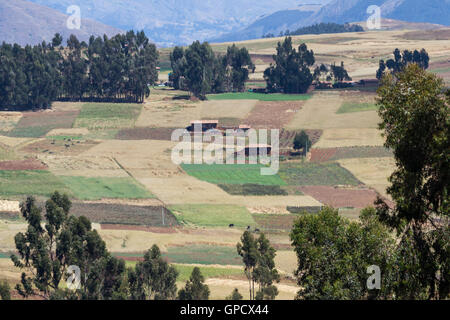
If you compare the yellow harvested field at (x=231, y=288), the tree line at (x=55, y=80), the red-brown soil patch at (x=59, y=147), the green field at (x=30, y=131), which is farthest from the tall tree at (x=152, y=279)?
the tree line at (x=55, y=80)

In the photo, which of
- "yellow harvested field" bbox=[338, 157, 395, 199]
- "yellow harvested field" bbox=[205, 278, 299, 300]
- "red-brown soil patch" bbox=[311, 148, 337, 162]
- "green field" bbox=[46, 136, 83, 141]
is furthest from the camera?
"green field" bbox=[46, 136, 83, 141]

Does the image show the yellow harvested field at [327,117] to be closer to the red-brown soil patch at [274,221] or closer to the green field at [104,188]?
the green field at [104,188]

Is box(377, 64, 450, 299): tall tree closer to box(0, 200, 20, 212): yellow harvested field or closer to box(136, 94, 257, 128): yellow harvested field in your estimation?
box(0, 200, 20, 212): yellow harvested field

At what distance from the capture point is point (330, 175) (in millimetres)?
121375

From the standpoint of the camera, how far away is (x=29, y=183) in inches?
4547

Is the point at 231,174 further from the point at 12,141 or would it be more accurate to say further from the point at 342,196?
the point at 12,141

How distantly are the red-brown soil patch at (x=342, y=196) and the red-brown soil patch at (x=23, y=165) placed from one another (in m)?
46.3

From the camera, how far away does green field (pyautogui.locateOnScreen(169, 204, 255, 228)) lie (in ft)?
314

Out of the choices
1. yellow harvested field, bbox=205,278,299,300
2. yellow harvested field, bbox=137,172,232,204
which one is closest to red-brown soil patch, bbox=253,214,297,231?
yellow harvested field, bbox=137,172,232,204

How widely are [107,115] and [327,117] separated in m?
51.5

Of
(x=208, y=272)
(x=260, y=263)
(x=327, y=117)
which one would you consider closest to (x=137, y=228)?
(x=208, y=272)

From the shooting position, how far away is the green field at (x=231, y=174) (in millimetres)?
118438

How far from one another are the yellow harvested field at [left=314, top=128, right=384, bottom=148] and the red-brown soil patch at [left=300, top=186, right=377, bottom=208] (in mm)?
29217

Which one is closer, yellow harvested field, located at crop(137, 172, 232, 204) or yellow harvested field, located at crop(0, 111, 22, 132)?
yellow harvested field, located at crop(137, 172, 232, 204)
